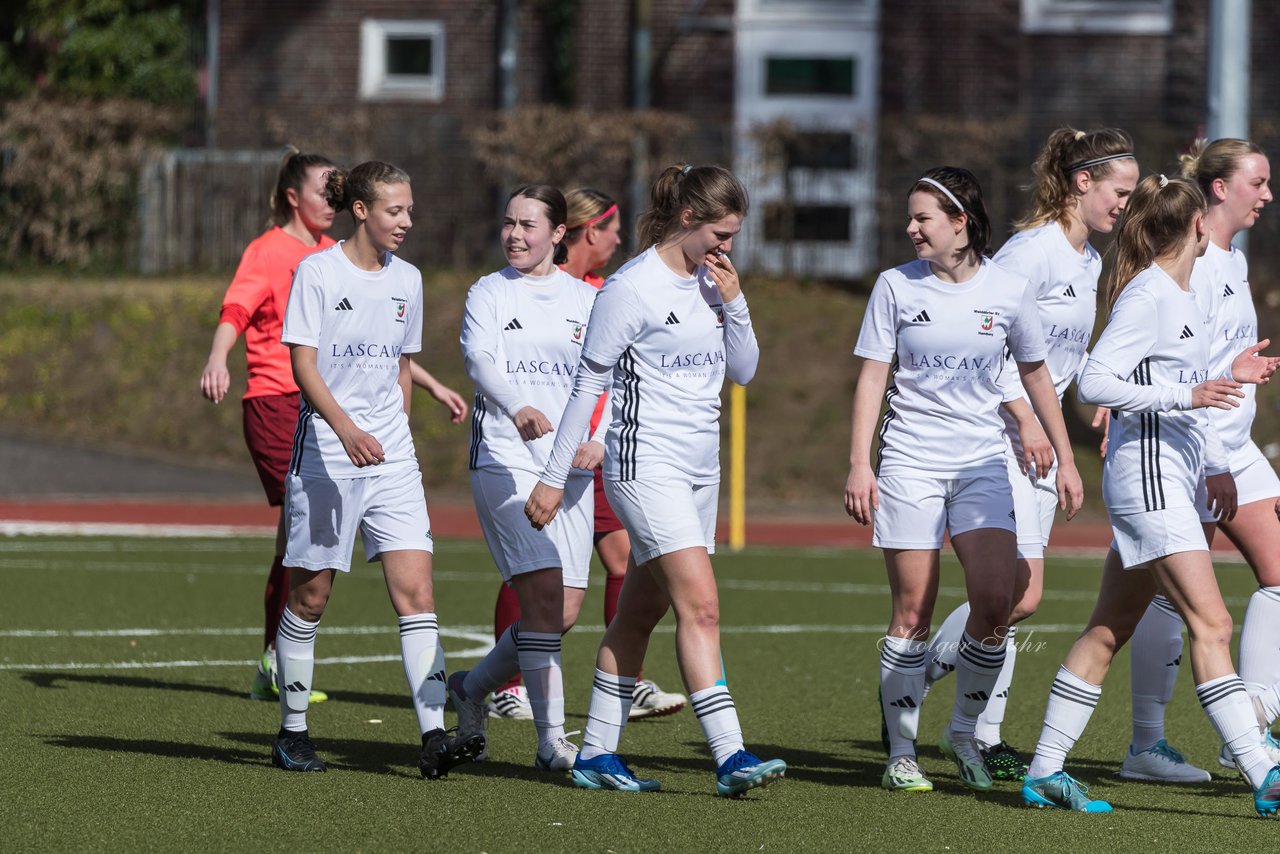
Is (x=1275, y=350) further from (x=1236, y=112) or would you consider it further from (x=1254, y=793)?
(x=1254, y=793)

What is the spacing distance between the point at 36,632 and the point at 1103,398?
626 cm

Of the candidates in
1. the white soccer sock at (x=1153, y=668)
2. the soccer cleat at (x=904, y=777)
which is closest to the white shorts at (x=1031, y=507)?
the white soccer sock at (x=1153, y=668)

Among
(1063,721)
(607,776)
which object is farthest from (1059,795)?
(607,776)

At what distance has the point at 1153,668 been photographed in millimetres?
6984

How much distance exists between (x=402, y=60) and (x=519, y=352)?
21.5 meters

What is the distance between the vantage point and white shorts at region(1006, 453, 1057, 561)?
271 inches

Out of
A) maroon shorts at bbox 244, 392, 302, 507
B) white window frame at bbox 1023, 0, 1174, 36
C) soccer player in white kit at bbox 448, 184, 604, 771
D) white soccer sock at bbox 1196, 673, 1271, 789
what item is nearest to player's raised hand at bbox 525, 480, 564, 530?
soccer player in white kit at bbox 448, 184, 604, 771

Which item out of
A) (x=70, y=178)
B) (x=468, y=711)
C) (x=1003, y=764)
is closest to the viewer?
(x=1003, y=764)

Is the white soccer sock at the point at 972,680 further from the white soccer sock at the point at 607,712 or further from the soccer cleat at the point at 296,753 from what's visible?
the soccer cleat at the point at 296,753

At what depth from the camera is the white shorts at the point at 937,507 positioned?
21.0ft

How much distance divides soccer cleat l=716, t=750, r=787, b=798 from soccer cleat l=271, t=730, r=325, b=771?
57.0 inches

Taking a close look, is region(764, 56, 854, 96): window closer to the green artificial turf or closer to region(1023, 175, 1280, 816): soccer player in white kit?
the green artificial turf

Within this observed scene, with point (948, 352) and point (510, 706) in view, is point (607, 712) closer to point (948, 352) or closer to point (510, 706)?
point (948, 352)

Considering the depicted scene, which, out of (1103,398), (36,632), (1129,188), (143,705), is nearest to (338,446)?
(143,705)
